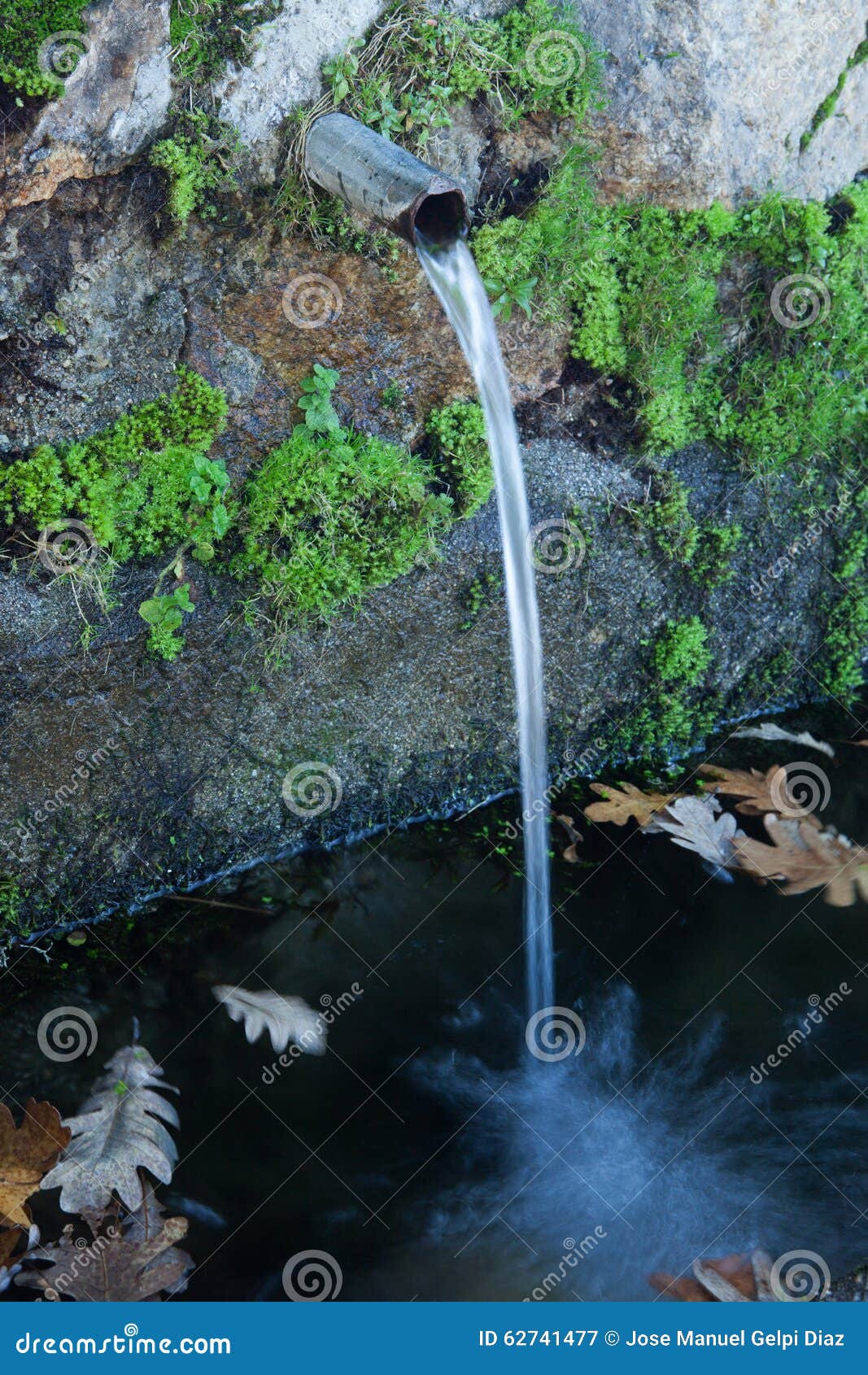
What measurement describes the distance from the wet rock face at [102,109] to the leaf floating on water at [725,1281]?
423 cm

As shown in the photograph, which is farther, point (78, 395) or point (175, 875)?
point (175, 875)

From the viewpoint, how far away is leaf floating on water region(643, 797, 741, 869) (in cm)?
474

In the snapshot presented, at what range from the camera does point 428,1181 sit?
3.48 metres

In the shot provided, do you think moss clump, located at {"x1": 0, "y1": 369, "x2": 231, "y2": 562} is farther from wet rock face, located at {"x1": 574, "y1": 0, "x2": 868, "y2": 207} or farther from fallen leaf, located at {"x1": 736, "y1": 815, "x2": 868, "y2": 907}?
fallen leaf, located at {"x1": 736, "y1": 815, "x2": 868, "y2": 907}

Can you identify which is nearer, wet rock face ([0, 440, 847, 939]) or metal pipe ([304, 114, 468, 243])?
metal pipe ([304, 114, 468, 243])

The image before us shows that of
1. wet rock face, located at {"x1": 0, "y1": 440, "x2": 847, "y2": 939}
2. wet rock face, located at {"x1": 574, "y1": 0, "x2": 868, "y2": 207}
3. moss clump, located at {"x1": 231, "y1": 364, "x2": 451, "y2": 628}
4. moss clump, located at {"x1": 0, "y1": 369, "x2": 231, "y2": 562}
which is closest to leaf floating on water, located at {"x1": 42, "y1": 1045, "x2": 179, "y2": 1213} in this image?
wet rock face, located at {"x1": 0, "y1": 440, "x2": 847, "y2": 939}

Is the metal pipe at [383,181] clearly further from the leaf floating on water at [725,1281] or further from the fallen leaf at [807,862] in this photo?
the leaf floating on water at [725,1281]

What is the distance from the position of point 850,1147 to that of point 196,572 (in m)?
3.33

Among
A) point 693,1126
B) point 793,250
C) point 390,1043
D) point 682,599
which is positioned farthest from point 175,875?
point 793,250

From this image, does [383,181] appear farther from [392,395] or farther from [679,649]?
[679,649]

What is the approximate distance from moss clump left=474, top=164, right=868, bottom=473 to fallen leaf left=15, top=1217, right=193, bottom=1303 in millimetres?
3803

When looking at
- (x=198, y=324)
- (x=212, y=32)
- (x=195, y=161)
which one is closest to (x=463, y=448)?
(x=198, y=324)

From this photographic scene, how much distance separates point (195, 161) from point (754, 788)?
12.3ft
